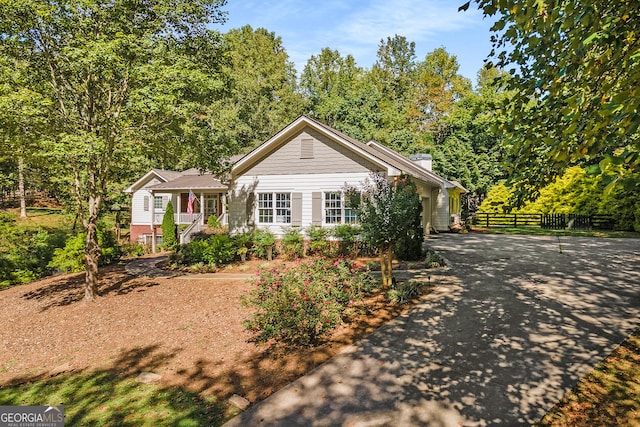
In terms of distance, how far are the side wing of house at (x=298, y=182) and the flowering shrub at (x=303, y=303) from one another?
8.38m

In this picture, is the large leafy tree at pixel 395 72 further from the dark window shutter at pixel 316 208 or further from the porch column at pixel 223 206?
the dark window shutter at pixel 316 208

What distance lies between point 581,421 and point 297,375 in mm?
3688

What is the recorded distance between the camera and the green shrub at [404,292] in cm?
898

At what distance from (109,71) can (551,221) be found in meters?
29.3

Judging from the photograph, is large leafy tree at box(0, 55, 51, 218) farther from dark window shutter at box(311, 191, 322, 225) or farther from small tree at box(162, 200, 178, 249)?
small tree at box(162, 200, 178, 249)

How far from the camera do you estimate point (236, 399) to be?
5.29 m

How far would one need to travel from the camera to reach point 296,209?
17734 millimetres

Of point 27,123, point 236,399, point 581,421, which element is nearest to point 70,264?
point 27,123

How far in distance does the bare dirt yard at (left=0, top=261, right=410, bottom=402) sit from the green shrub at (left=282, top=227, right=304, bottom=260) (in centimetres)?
374

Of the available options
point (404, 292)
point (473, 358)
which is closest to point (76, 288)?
point (404, 292)

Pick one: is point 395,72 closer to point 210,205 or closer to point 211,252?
point 210,205

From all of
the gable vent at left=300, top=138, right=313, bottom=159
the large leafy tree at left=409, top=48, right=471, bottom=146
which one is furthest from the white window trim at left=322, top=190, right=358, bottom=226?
the large leafy tree at left=409, top=48, right=471, bottom=146

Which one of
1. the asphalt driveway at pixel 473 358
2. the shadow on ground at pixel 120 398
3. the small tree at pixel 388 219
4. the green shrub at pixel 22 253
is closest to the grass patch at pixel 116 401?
the shadow on ground at pixel 120 398

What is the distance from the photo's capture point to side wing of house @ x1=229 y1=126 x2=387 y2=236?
56.3 feet
